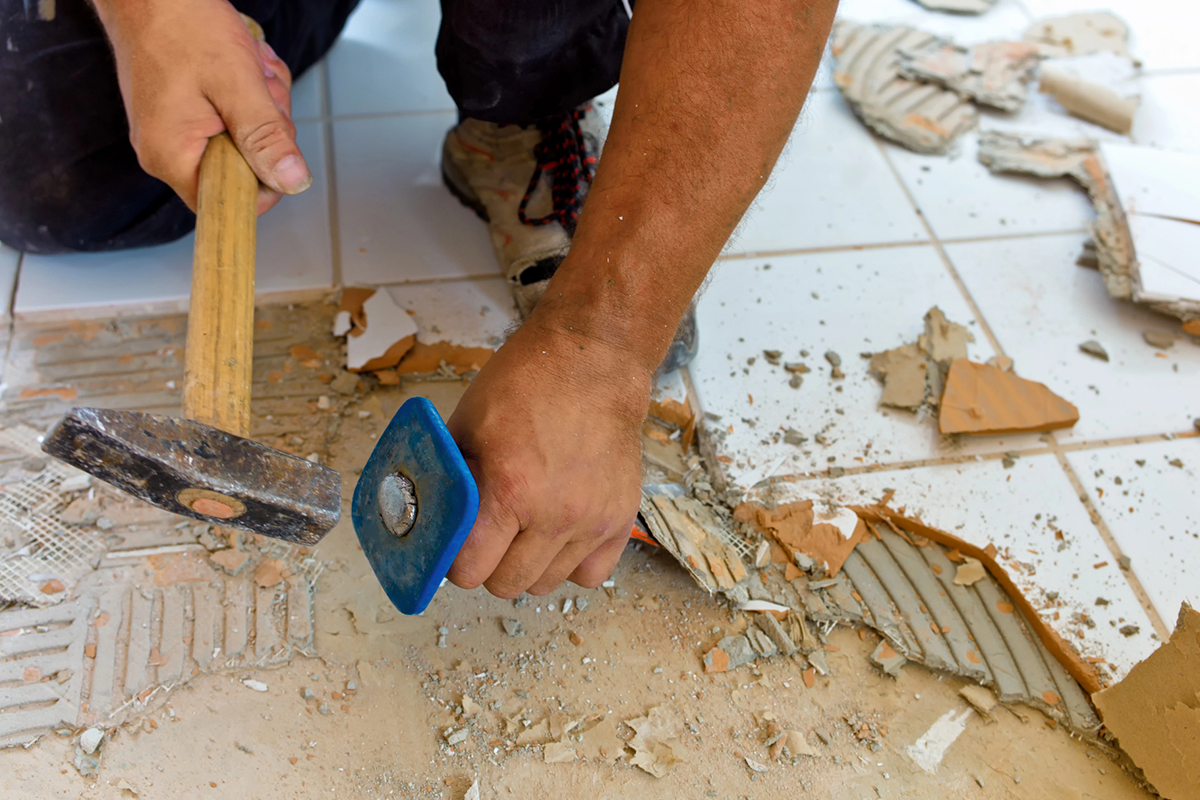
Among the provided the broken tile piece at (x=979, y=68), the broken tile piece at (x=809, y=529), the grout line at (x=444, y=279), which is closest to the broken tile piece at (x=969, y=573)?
the broken tile piece at (x=809, y=529)

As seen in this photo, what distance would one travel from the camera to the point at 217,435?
87 cm

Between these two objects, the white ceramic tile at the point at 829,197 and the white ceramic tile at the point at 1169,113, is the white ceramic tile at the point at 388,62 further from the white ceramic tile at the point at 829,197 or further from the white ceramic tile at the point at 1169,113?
the white ceramic tile at the point at 1169,113

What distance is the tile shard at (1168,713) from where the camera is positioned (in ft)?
3.27

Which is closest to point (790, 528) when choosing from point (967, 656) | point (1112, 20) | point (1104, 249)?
point (967, 656)

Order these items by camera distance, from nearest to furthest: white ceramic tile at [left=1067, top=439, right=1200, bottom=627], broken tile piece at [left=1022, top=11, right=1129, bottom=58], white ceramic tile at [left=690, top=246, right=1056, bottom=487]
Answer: white ceramic tile at [left=1067, top=439, right=1200, bottom=627] < white ceramic tile at [left=690, top=246, right=1056, bottom=487] < broken tile piece at [left=1022, top=11, right=1129, bottom=58]

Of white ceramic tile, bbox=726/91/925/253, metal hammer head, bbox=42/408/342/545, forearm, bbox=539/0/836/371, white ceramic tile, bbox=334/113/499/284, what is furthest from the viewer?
white ceramic tile, bbox=726/91/925/253

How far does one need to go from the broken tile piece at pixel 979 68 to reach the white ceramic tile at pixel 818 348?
21.9 inches

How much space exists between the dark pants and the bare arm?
0.39 metres

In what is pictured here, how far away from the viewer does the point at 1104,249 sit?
1.62 metres

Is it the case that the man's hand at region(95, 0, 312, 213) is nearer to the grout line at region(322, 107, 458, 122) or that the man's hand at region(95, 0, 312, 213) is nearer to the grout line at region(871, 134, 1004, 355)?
the grout line at region(322, 107, 458, 122)

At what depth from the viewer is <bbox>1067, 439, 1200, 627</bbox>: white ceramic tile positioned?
1.23 meters

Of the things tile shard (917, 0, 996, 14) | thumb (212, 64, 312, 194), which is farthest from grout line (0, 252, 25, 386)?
tile shard (917, 0, 996, 14)

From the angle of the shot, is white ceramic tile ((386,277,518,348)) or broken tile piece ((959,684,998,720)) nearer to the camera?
broken tile piece ((959,684,998,720))

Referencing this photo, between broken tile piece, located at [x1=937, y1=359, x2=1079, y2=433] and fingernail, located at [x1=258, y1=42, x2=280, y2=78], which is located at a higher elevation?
fingernail, located at [x1=258, y1=42, x2=280, y2=78]
